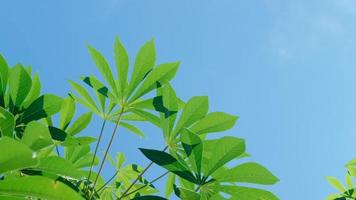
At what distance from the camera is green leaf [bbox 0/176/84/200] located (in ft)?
A: 2.58

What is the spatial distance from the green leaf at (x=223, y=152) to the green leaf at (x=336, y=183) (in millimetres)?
1636

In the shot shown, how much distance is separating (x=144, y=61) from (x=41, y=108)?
429mm

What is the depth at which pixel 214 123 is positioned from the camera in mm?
1646

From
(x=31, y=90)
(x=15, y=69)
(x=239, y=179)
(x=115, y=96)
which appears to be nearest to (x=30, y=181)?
(x=239, y=179)

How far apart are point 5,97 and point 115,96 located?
45cm

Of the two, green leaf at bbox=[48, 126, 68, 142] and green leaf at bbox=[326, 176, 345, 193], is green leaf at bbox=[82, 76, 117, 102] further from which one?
green leaf at bbox=[326, 176, 345, 193]

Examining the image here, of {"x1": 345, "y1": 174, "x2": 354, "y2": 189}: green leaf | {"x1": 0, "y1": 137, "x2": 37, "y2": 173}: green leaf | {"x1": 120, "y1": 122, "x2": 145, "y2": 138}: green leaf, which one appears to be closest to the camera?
{"x1": 0, "y1": 137, "x2": 37, "y2": 173}: green leaf

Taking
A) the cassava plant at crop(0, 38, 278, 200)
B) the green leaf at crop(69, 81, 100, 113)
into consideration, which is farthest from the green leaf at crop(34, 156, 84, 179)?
the green leaf at crop(69, 81, 100, 113)

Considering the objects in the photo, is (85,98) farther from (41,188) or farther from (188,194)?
(41,188)

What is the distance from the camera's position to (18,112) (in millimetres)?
1657

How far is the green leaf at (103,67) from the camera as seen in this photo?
196 cm

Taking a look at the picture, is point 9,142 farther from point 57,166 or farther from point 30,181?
point 57,166

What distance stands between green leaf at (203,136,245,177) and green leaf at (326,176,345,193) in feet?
5.37

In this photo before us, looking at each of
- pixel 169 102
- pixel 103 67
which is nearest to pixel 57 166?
pixel 169 102
